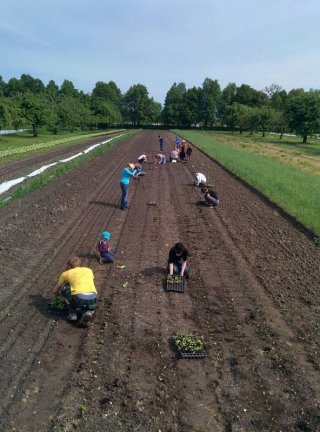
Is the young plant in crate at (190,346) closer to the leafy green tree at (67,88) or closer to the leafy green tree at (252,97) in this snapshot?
the leafy green tree at (252,97)

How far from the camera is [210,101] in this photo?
13412 centimetres

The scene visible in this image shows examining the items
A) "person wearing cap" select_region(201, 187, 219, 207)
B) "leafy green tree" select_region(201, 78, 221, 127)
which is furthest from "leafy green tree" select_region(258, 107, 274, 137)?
"person wearing cap" select_region(201, 187, 219, 207)

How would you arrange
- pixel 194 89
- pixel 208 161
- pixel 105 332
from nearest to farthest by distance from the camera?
pixel 105 332, pixel 208 161, pixel 194 89

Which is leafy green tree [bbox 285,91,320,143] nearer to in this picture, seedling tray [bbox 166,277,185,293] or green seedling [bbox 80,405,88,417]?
seedling tray [bbox 166,277,185,293]

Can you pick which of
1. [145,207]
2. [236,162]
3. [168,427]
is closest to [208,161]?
[236,162]

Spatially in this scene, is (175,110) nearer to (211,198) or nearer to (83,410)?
(211,198)

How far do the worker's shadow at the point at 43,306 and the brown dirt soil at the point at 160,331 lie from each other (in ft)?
0.14

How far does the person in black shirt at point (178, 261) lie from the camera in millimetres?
9805

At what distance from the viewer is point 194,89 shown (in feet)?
452

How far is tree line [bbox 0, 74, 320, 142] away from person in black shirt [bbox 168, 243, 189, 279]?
5390 centimetres

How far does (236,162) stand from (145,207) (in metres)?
15.6

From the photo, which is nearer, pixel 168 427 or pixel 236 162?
pixel 168 427

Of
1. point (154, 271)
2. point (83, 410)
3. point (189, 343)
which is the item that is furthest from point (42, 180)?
point (83, 410)

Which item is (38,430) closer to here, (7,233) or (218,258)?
(218,258)
